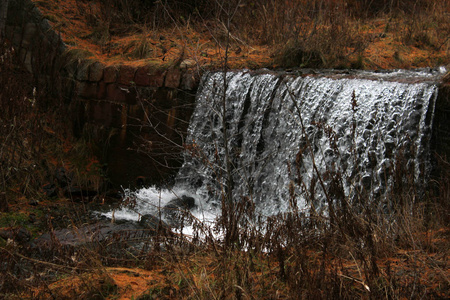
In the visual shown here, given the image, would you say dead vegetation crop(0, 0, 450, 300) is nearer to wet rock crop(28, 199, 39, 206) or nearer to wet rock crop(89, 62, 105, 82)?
wet rock crop(28, 199, 39, 206)

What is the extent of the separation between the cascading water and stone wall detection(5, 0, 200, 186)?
32cm

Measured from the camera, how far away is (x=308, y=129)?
5.00 meters

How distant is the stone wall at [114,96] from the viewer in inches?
257

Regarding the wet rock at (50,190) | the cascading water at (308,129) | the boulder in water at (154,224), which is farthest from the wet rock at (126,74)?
the boulder in water at (154,224)

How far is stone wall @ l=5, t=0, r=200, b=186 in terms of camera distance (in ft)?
21.4

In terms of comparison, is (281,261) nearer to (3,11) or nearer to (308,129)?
(308,129)

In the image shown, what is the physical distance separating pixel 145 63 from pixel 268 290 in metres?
5.21

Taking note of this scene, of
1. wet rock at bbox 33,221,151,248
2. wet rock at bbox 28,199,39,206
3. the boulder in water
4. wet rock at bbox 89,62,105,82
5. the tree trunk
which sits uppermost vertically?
the tree trunk

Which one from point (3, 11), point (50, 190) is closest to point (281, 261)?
point (50, 190)

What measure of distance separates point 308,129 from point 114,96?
3.35m

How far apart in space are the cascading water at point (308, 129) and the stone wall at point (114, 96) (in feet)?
1.06

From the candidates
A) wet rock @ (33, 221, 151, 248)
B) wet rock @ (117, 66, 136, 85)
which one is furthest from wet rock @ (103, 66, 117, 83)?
wet rock @ (33, 221, 151, 248)

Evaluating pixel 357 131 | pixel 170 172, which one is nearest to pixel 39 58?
pixel 170 172

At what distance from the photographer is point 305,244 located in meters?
2.66
